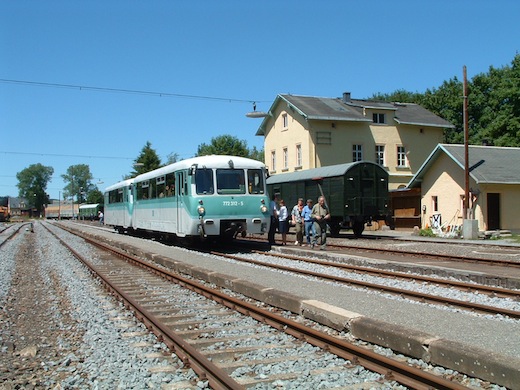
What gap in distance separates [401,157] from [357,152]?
4.07 metres

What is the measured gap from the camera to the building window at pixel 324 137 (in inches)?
1596

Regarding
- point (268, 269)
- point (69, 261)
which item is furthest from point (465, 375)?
point (69, 261)

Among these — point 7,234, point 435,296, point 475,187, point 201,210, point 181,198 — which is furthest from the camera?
point 7,234

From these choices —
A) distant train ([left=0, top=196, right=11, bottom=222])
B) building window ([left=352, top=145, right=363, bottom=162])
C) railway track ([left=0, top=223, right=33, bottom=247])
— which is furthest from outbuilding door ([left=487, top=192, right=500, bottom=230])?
distant train ([left=0, top=196, right=11, bottom=222])

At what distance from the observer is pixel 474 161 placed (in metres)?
29.0

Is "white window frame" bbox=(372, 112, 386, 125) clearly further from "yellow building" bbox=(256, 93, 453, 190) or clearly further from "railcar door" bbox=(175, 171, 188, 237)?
"railcar door" bbox=(175, 171, 188, 237)

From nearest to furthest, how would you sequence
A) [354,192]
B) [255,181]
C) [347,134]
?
[255,181] → [354,192] → [347,134]

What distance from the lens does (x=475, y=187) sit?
2781 cm

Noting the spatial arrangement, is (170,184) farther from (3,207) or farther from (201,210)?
(3,207)


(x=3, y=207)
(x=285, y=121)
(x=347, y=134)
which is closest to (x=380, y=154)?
(x=347, y=134)

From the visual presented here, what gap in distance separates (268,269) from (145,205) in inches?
488

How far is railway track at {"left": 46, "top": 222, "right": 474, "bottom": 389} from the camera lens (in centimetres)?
518

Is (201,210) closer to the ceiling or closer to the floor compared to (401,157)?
closer to the floor

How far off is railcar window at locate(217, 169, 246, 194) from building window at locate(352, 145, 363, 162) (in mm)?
24745
